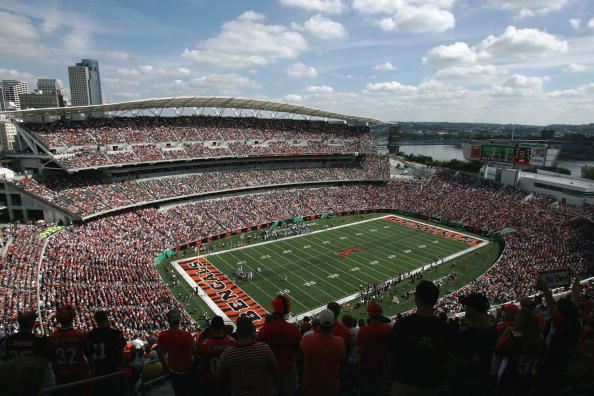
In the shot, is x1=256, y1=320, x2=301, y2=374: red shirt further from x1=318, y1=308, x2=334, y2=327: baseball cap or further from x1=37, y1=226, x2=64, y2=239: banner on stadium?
x1=37, y1=226, x2=64, y2=239: banner on stadium

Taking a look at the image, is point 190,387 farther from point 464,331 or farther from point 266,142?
point 266,142

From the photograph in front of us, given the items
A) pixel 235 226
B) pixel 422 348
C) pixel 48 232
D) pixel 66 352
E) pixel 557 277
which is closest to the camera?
pixel 422 348

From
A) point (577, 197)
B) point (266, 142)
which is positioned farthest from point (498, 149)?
point (266, 142)

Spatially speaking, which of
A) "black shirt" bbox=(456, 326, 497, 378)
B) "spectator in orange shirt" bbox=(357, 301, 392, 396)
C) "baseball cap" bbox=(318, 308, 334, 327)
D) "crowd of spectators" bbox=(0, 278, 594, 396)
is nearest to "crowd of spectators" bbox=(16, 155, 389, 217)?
"crowd of spectators" bbox=(0, 278, 594, 396)

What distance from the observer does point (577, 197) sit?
36.6 meters

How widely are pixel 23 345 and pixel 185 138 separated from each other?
137 feet

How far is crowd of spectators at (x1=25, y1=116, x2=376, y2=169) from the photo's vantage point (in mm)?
34594

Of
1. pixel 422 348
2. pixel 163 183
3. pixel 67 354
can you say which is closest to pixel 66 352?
pixel 67 354

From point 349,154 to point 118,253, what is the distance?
125ft

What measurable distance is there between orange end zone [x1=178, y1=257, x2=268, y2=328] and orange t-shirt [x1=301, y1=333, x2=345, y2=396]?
17.2 metres

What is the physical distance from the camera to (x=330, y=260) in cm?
3098

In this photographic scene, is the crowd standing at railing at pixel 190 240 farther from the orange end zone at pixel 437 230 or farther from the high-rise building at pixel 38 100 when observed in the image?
the high-rise building at pixel 38 100

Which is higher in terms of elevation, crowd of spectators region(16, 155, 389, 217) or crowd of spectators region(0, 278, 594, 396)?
crowd of spectators region(0, 278, 594, 396)

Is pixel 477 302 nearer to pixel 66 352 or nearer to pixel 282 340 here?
pixel 282 340
